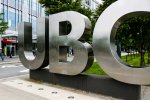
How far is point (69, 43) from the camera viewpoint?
1002 cm

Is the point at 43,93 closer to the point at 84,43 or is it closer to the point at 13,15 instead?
the point at 84,43

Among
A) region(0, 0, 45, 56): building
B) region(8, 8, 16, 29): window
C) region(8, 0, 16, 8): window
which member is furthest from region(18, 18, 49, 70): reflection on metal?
region(8, 0, 16, 8): window

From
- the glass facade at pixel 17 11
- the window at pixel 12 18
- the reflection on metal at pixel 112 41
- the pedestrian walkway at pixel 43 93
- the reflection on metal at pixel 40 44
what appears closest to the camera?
the reflection on metal at pixel 112 41

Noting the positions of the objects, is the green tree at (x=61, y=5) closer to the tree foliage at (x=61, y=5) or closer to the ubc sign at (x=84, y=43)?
the tree foliage at (x=61, y=5)

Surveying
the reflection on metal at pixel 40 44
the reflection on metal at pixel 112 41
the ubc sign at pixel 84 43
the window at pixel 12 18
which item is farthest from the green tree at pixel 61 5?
the reflection on metal at pixel 112 41

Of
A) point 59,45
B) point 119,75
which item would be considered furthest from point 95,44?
point 59,45

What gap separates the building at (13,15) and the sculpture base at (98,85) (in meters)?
25.6

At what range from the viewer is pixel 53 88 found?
10375 millimetres

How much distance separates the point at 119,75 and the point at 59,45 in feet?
10.5

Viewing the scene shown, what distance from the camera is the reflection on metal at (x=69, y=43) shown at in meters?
9.53

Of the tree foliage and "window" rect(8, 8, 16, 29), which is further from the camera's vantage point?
"window" rect(8, 8, 16, 29)

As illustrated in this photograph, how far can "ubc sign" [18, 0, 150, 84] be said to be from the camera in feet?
26.6

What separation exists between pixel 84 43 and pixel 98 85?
5.51ft

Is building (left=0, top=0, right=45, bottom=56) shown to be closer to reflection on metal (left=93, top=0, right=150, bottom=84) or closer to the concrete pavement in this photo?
the concrete pavement
